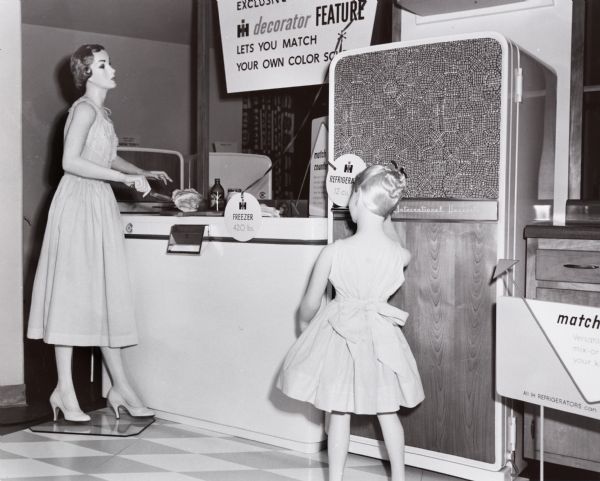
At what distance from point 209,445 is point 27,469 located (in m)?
0.66

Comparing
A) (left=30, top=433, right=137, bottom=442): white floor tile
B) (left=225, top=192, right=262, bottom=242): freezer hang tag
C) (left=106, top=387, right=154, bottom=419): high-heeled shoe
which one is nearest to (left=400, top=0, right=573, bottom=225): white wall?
(left=225, top=192, right=262, bottom=242): freezer hang tag

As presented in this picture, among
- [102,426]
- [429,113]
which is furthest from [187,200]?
[429,113]

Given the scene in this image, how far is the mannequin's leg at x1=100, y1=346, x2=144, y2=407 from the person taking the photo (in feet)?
10.1

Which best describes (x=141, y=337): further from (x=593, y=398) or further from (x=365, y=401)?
(x=593, y=398)

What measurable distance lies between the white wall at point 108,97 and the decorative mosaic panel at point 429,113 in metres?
4.42

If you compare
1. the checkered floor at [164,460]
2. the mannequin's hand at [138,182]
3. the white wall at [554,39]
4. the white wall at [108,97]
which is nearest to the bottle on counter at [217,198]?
the mannequin's hand at [138,182]

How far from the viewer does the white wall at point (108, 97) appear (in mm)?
6801

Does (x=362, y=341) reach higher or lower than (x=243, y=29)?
lower

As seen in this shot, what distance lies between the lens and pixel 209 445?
282 cm

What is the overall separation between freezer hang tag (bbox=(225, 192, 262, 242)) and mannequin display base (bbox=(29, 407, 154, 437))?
913 mm

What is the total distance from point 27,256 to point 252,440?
4360mm

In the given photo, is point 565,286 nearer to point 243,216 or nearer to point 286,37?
point 243,216

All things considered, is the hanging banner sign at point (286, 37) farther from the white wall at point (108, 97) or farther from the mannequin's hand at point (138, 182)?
the white wall at point (108, 97)

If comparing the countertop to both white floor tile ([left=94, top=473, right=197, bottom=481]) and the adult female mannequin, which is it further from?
the adult female mannequin
